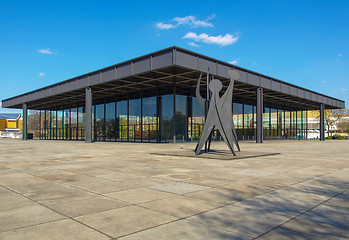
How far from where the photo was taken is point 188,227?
423 cm

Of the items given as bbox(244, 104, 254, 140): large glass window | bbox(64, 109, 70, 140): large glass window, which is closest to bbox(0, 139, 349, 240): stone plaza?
bbox(244, 104, 254, 140): large glass window

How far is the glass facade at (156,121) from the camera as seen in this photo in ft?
119

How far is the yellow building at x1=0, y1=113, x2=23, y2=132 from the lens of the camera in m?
122

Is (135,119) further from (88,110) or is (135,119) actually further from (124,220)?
(124,220)

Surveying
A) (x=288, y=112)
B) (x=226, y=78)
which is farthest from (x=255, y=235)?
(x=288, y=112)

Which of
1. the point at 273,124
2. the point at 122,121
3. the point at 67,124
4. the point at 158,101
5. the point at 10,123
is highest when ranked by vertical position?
the point at 158,101

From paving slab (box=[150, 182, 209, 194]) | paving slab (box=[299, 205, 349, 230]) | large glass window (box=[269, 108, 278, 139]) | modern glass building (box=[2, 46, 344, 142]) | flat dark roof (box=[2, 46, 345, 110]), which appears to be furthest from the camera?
large glass window (box=[269, 108, 278, 139])

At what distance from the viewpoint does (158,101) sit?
37.2 m

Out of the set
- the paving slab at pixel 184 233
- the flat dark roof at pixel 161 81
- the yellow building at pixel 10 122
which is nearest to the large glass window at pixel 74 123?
the flat dark roof at pixel 161 81

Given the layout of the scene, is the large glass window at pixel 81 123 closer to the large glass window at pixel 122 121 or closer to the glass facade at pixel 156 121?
the glass facade at pixel 156 121

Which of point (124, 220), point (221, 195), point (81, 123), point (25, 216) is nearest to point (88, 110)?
point (81, 123)

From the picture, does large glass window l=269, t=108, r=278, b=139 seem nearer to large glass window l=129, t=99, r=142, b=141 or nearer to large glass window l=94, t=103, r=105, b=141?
large glass window l=129, t=99, r=142, b=141

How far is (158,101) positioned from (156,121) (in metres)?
2.72

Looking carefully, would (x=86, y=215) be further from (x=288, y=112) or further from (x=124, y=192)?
(x=288, y=112)
